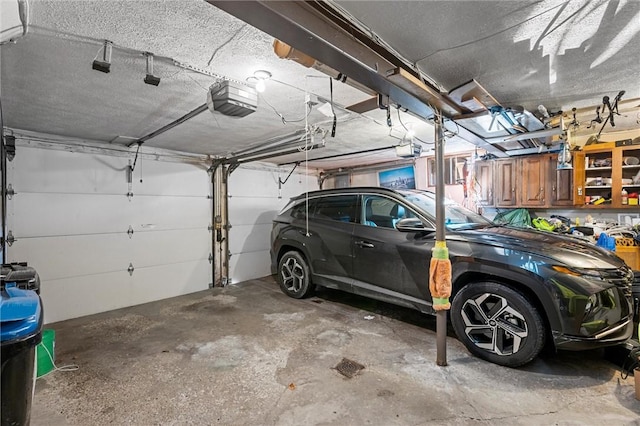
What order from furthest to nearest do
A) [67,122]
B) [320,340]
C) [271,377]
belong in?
[67,122] < [320,340] < [271,377]

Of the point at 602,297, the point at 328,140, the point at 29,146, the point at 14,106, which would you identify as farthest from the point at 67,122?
the point at 602,297

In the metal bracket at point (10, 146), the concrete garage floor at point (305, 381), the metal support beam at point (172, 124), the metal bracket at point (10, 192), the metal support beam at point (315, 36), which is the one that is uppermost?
the metal support beam at point (172, 124)

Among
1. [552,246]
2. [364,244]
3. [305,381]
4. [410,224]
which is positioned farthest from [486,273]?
[305,381]

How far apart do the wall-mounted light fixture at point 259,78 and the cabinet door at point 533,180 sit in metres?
4.35

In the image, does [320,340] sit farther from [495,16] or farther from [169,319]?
[495,16]

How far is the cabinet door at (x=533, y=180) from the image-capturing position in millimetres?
4430

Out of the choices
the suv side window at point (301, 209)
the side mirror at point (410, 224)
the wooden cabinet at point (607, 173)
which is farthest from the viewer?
the suv side window at point (301, 209)

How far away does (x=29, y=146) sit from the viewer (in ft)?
12.0

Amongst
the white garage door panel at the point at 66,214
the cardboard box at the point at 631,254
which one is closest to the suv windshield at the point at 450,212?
the cardboard box at the point at 631,254

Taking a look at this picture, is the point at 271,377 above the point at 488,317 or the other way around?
the other way around

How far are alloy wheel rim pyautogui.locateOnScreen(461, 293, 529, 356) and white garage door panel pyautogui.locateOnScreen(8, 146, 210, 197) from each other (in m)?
4.66

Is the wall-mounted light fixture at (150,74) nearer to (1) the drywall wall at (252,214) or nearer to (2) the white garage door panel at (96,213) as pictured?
(2) the white garage door panel at (96,213)

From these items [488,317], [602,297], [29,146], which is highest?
[29,146]

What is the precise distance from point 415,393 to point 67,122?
4492 millimetres
